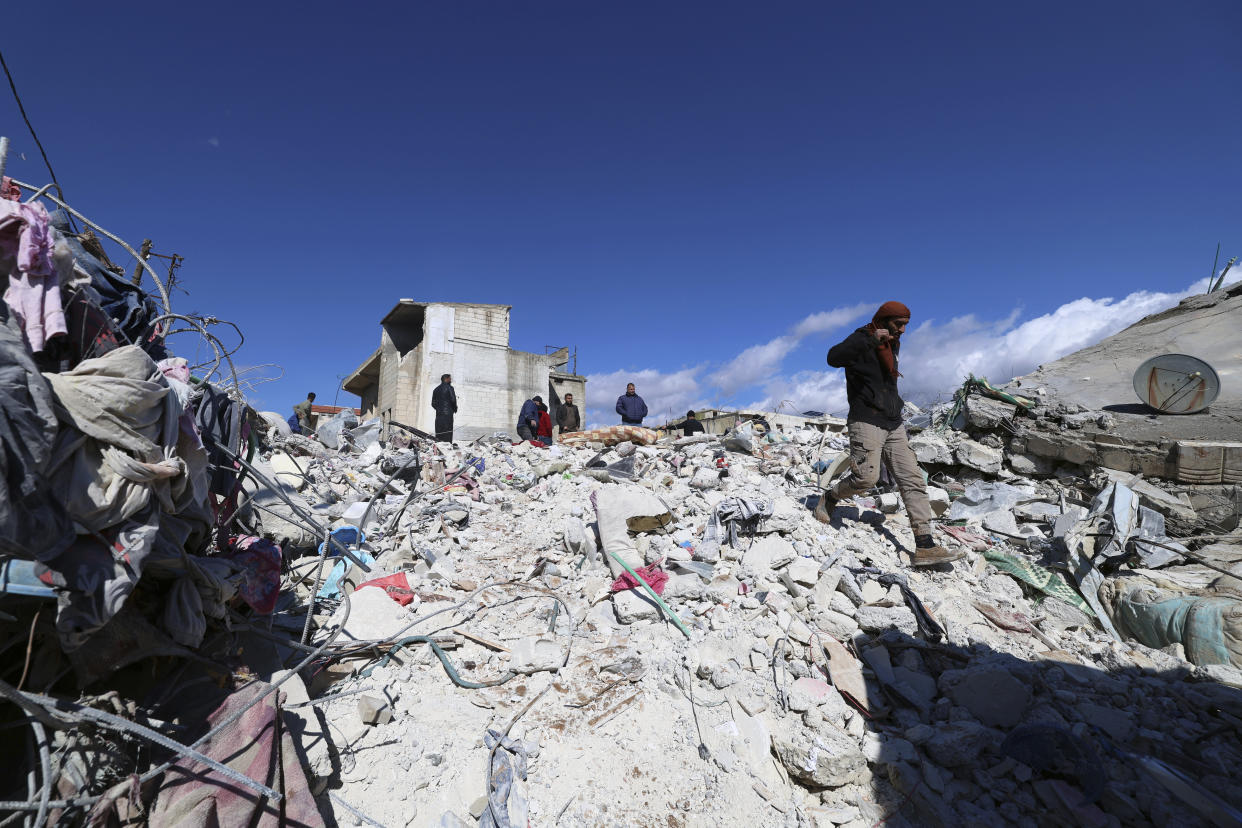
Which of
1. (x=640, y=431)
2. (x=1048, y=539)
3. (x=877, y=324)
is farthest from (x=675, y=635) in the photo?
(x=640, y=431)

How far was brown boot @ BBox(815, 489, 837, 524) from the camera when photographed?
13.2 feet

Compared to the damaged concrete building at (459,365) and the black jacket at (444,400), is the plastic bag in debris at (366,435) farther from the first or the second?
the damaged concrete building at (459,365)

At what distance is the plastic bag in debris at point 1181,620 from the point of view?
263cm

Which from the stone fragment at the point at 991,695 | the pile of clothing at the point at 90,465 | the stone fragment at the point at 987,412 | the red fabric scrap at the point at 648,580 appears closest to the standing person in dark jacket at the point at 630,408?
the stone fragment at the point at 987,412

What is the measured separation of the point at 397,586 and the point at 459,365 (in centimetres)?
1162

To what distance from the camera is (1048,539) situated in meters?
4.01

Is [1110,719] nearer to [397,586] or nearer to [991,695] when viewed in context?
[991,695]

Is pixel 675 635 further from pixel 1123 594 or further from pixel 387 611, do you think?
pixel 1123 594

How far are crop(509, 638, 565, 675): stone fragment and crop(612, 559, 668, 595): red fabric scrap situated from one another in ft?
2.22

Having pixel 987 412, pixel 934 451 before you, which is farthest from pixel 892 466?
pixel 987 412

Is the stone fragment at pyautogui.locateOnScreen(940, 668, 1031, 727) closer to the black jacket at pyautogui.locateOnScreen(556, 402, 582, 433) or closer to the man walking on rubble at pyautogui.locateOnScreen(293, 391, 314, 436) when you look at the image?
the black jacket at pyautogui.locateOnScreen(556, 402, 582, 433)

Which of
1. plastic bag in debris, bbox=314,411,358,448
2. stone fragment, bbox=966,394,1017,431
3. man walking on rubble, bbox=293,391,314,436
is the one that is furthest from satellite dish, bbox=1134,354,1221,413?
man walking on rubble, bbox=293,391,314,436

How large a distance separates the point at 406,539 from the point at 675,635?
266cm

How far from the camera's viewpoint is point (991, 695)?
237 cm
